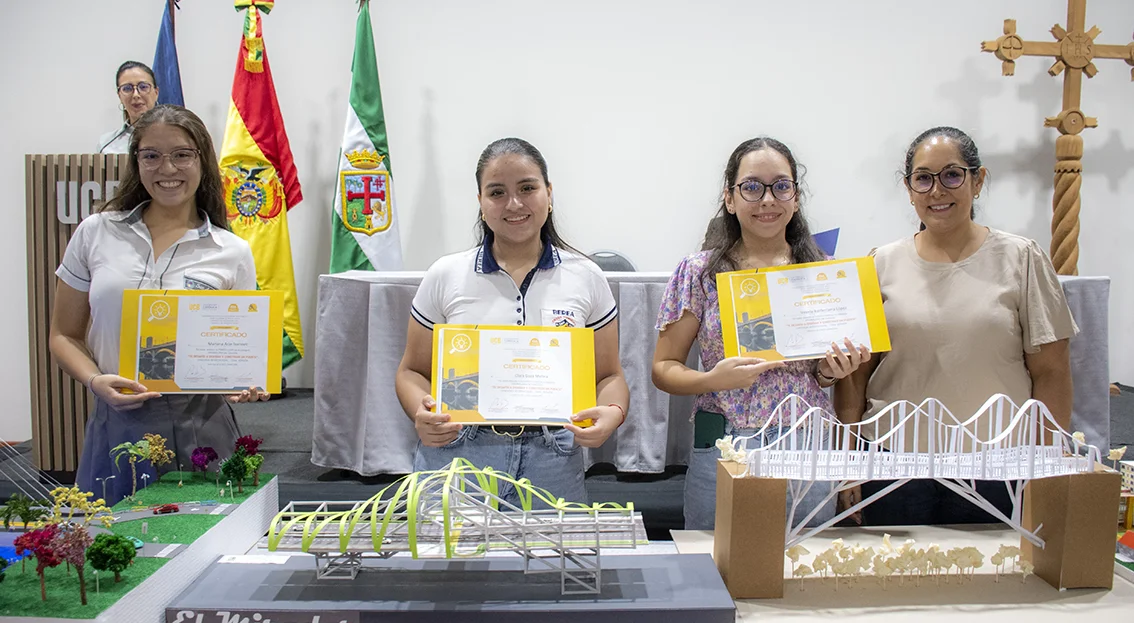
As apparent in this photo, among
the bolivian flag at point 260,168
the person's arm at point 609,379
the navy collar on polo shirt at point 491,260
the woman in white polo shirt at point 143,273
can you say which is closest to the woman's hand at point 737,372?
the person's arm at point 609,379

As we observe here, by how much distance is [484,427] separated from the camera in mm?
1857

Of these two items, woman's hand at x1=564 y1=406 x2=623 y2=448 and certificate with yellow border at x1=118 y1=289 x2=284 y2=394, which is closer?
woman's hand at x1=564 y1=406 x2=623 y2=448

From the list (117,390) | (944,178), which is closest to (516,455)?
(117,390)

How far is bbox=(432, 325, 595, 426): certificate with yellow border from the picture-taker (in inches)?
67.1

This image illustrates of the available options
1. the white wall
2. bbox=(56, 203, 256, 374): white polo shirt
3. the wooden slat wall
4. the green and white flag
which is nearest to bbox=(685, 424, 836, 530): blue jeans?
bbox=(56, 203, 256, 374): white polo shirt

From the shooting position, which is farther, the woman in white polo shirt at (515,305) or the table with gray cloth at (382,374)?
the table with gray cloth at (382,374)

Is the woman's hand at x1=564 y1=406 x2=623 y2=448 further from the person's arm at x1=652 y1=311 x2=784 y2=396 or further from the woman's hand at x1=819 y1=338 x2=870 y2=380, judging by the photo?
the woman's hand at x1=819 y1=338 x2=870 y2=380

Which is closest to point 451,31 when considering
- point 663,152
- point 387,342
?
point 663,152

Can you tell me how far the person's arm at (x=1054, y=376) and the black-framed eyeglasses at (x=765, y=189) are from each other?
77 cm

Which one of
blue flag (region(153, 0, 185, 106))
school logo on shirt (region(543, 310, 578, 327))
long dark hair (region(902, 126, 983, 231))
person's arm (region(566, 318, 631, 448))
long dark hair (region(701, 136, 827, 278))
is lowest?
person's arm (region(566, 318, 631, 448))

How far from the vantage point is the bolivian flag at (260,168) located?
4852 millimetres

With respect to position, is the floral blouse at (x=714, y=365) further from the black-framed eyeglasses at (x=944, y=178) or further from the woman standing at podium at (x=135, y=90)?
the woman standing at podium at (x=135, y=90)

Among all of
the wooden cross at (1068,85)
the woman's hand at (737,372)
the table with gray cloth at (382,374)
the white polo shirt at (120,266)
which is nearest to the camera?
the woman's hand at (737,372)

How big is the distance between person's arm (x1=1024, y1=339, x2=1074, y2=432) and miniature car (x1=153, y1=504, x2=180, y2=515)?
2077mm
